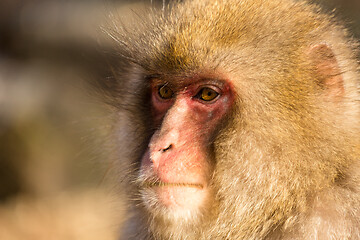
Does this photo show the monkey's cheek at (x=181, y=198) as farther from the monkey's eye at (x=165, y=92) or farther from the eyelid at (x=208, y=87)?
the monkey's eye at (x=165, y=92)

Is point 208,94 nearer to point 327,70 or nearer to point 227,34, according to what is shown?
point 227,34

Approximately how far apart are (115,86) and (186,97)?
0.94 m

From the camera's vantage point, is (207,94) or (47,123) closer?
(207,94)

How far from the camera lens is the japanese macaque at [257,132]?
92.9 inches

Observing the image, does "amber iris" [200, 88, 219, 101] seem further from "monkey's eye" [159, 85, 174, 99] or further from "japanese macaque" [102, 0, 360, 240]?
"monkey's eye" [159, 85, 174, 99]

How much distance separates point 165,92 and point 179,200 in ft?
2.30

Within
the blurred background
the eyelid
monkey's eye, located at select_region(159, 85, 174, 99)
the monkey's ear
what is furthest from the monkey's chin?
the blurred background

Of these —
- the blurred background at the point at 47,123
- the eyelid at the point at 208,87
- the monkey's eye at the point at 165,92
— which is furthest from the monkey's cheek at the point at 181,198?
the blurred background at the point at 47,123

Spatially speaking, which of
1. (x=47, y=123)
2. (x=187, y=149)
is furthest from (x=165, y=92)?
(x=47, y=123)

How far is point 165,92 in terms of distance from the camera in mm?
2867

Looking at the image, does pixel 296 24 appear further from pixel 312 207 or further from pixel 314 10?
pixel 312 207

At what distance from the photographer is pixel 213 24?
8.63 ft

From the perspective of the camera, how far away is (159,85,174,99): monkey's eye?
2.82 meters

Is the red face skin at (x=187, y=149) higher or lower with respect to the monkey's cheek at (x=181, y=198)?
higher
